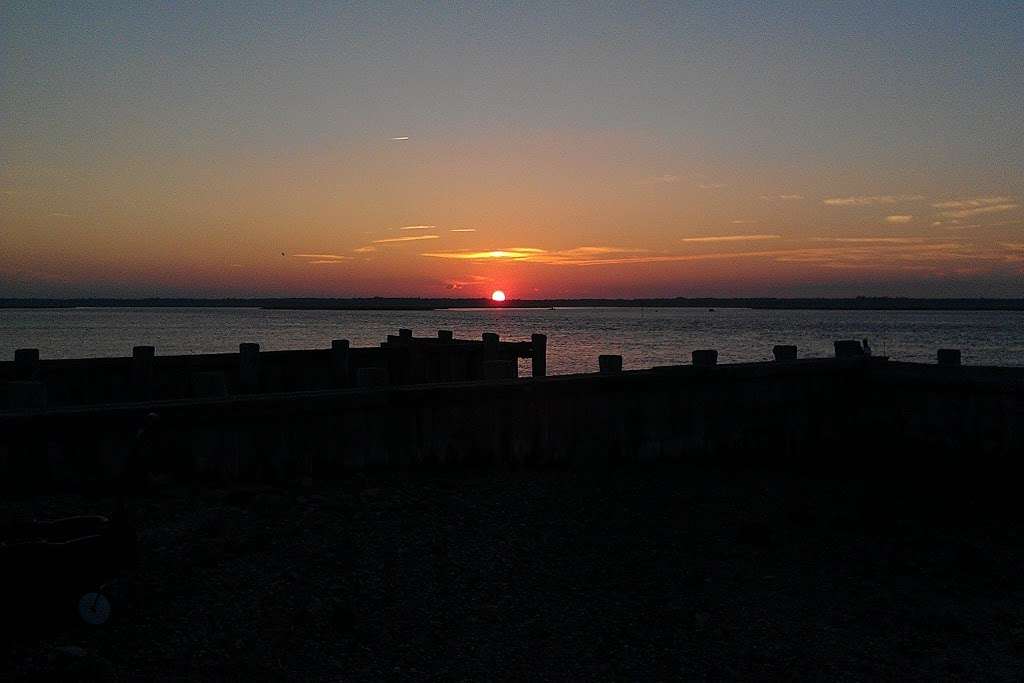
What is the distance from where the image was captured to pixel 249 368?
62.0 ft

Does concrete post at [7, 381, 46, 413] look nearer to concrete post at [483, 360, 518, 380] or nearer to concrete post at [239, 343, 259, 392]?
concrete post at [483, 360, 518, 380]

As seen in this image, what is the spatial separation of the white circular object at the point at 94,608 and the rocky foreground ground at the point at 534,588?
13 cm

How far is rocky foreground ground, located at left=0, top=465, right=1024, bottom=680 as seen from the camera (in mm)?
7488

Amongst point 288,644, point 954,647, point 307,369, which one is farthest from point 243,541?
point 307,369

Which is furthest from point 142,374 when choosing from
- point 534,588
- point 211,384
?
point 534,588

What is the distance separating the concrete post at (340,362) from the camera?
20.1 meters

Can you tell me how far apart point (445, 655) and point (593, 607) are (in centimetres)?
185

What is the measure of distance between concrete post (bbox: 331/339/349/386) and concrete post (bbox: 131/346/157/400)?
13.4 ft

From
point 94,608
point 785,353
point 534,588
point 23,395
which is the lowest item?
point 534,588

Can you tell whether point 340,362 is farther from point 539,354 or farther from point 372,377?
point 372,377

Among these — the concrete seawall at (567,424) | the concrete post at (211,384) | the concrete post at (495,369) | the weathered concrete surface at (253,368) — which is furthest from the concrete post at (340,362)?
the concrete seawall at (567,424)

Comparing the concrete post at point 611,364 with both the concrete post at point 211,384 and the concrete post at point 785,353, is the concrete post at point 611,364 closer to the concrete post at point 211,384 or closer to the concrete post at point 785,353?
the concrete post at point 785,353

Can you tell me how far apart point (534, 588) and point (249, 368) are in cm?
1137

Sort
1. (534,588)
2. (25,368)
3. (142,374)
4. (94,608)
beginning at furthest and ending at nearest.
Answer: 1. (142,374)
2. (25,368)
3. (534,588)
4. (94,608)
